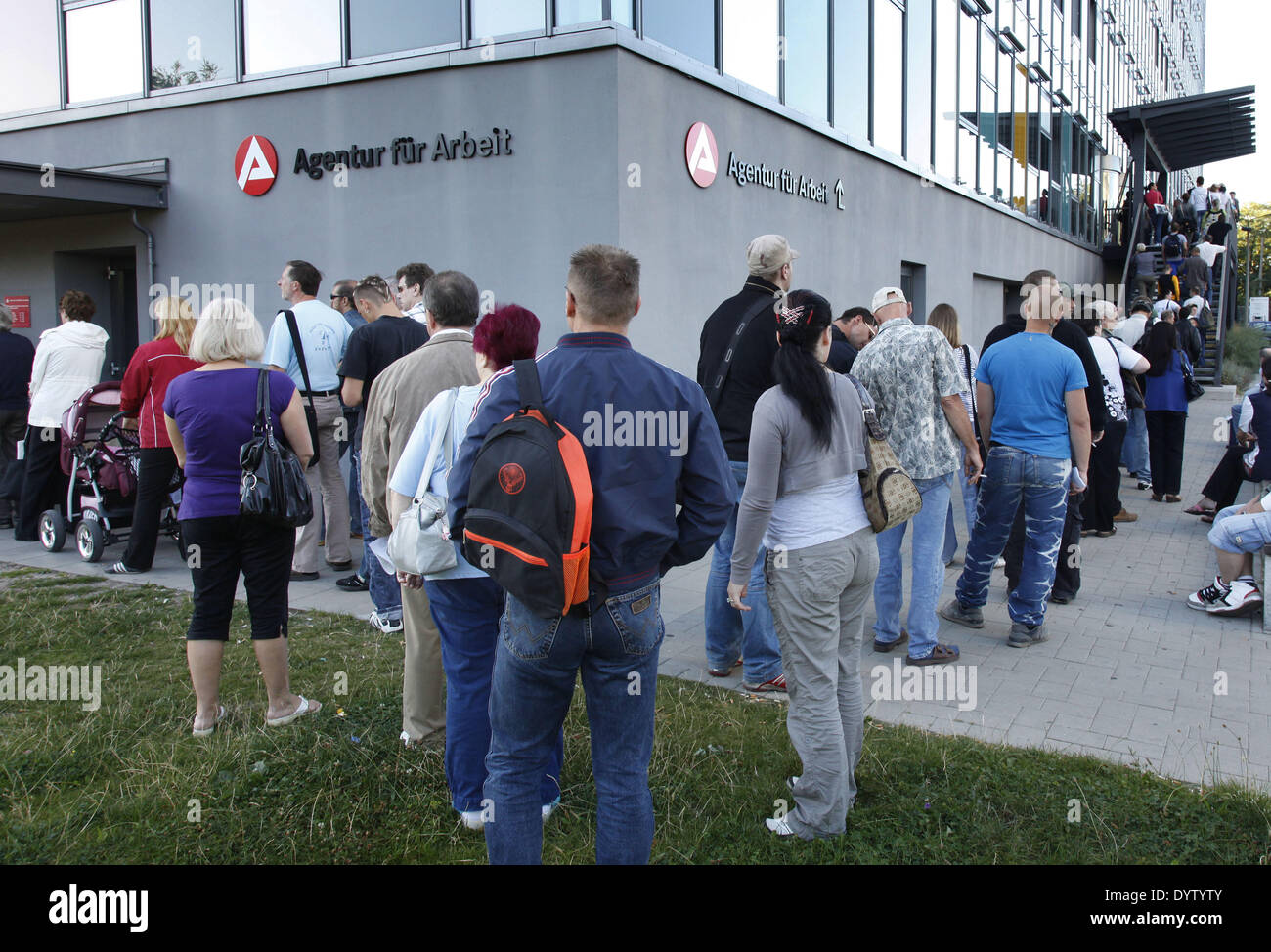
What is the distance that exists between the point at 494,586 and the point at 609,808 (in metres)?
0.99

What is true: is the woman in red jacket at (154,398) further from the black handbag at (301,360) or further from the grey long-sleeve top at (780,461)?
the grey long-sleeve top at (780,461)

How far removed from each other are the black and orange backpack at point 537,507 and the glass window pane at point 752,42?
29.3ft

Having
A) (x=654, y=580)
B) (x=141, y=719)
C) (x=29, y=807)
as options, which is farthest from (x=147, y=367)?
(x=654, y=580)

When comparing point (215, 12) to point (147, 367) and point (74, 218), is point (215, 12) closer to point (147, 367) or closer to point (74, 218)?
point (74, 218)

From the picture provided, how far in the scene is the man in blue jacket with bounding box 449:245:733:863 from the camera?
101 inches

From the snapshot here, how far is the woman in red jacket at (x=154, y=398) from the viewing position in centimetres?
672

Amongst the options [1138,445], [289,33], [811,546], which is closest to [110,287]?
[289,33]

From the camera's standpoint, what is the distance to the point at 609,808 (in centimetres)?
270

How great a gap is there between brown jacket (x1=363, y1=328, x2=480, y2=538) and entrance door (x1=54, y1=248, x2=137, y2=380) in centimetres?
991

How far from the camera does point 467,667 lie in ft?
11.4

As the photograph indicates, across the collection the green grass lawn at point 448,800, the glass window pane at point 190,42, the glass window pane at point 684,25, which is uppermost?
the glass window pane at point 190,42

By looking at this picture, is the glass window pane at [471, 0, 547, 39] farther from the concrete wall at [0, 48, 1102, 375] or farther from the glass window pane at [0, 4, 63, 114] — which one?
the glass window pane at [0, 4, 63, 114]

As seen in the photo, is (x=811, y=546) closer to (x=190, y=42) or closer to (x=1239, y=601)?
(x=1239, y=601)

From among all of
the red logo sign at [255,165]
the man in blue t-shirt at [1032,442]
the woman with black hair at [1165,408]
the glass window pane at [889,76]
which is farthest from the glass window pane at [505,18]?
the woman with black hair at [1165,408]
